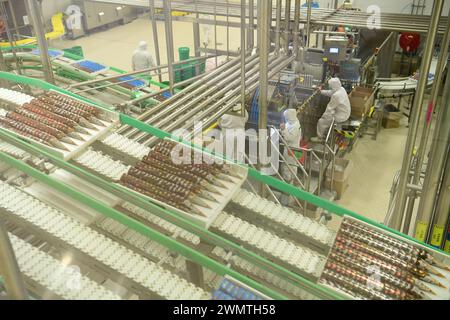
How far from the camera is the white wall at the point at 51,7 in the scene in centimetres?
1297

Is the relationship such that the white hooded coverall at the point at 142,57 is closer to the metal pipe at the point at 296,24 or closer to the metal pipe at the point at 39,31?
the metal pipe at the point at 296,24

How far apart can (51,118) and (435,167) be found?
3.15 meters

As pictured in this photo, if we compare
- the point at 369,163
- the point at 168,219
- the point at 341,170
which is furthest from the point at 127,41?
the point at 168,219

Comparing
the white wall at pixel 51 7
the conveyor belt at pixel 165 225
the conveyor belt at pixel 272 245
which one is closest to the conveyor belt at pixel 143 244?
the conveyor belt at pixel 165 225

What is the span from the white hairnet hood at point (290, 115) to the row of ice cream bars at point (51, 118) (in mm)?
2759

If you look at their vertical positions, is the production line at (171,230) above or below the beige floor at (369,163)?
above

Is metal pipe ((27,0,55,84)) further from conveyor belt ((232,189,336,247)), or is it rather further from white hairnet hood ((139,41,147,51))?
white hairnet hood ((139,41,147,51))

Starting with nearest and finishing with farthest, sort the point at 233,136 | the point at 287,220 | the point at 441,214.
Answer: the point at 287,220, the point at 441,214, the point at 233,136

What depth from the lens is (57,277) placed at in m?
2.35

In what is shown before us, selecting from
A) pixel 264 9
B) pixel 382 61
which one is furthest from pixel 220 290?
pixel 382 61

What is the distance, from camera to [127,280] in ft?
7.92

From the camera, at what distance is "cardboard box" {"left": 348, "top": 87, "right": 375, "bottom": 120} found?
7.48 m

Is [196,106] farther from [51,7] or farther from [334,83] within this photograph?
[51,7]

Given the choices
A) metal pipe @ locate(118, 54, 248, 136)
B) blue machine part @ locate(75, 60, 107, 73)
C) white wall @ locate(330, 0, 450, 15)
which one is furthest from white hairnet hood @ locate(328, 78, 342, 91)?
white wall @ locate(330, 0, 450, 15)
